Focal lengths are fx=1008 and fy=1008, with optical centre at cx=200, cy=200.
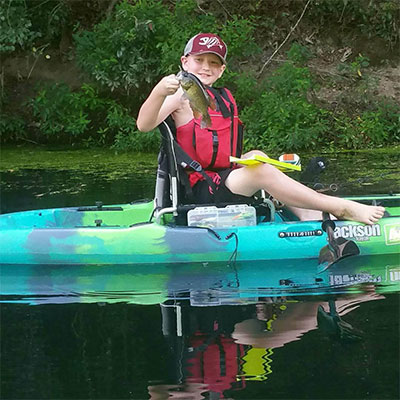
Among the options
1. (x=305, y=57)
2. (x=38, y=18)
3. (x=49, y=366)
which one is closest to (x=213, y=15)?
(x=305, y=57)

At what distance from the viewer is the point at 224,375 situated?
3.76 meters

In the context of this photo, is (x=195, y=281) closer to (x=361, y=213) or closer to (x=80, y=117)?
(x=361, y=213)

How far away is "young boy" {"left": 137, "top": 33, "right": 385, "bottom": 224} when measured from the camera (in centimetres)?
549

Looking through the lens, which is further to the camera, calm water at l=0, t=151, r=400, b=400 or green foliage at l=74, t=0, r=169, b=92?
green foliage at l=74, t=0, r=169, b=92

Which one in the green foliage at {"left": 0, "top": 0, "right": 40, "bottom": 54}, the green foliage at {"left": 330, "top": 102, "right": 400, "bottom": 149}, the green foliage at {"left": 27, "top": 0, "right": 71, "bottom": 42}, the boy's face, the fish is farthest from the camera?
the green foliage at {"left": 27, "top": 0, "right": 71, "bottom": 42}

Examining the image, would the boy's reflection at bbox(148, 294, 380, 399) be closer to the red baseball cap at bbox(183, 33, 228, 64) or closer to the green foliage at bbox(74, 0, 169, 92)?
the red baseball cap at bbox(183, 33, 228, 64)

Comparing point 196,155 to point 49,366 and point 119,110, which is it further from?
point 119,110

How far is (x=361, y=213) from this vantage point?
5.70m

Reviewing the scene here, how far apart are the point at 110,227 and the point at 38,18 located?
25.0 feet

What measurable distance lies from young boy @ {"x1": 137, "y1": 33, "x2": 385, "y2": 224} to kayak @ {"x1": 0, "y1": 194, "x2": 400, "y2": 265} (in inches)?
3.3

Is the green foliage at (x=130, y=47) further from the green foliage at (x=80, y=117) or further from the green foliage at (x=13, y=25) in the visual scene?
the green foliage at (x=13, y=25)

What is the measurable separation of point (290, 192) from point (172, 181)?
0.67 meters

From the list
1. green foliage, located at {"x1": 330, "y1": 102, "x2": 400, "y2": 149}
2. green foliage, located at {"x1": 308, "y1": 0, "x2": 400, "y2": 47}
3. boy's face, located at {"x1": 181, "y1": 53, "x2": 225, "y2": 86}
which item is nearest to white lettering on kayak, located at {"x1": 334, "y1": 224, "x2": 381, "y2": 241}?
boy's face, located at {"x1": 181, "y1": 53, "x2": 225, "y2": 86}

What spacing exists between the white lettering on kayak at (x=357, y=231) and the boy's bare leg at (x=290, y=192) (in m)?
0.04
